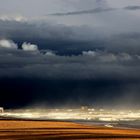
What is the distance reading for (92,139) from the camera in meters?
73.5

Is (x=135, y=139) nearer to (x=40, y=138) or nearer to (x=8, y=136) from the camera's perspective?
(x=40, y=138)

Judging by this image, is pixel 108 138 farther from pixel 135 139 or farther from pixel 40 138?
pixel 40 138

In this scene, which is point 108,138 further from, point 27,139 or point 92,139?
point 27,139

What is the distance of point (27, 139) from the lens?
69250 mm

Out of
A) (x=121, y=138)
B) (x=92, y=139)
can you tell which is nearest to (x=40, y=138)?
(x=92, y=139)

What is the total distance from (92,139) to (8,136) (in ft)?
40.2

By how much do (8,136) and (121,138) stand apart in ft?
55.8

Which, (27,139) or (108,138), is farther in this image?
(108,138)

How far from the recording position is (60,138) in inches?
2896

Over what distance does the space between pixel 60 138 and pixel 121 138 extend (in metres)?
9.59

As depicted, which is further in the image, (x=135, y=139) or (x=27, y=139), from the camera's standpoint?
(x=135, y=139)

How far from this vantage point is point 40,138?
71812 mm

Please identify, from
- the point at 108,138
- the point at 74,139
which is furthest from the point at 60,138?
the point at 108,138

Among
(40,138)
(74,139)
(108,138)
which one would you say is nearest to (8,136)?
(40,138)
